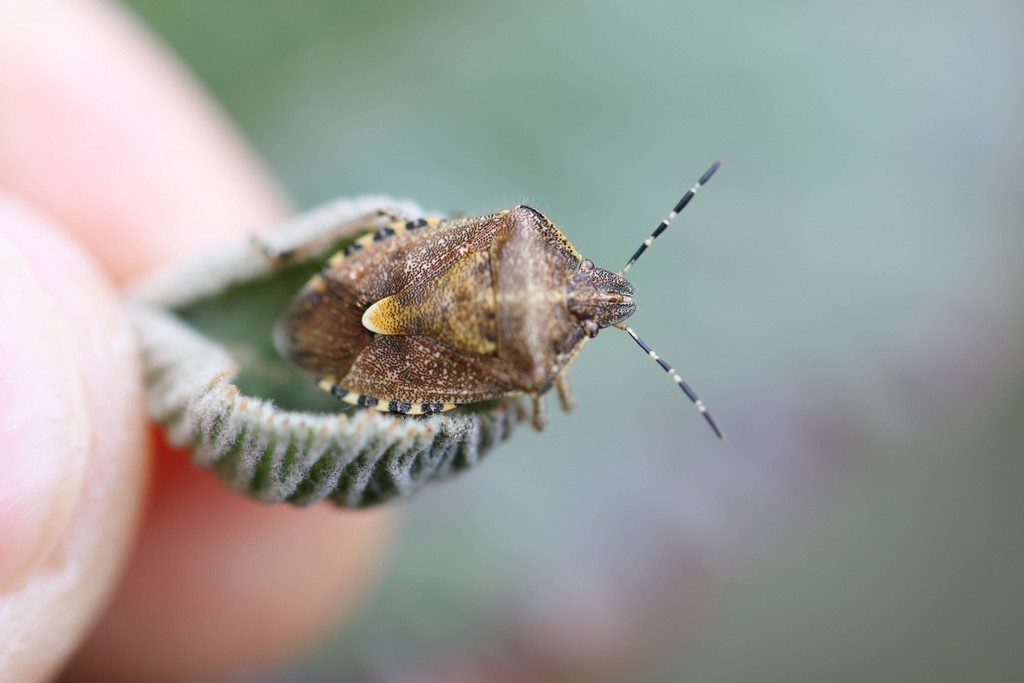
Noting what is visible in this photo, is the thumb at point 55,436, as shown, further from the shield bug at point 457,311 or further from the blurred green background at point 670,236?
the blurred green background at point 670,236

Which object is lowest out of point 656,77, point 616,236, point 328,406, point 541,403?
point 541,403

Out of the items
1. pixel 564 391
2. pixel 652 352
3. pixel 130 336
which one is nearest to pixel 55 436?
pixel 130 336

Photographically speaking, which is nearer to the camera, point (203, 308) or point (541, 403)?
point (541, 403)

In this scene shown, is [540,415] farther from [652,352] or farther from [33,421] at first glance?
[33,421]

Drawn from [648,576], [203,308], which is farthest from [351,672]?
[203,308]

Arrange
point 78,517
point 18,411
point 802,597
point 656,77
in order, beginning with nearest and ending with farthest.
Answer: point 18,411 → point 78,517 → point 656,77 → point 802,597

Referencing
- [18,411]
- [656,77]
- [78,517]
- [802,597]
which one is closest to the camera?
[18,411]

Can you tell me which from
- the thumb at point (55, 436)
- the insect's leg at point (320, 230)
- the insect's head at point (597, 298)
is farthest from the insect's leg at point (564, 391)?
the thumb at point (55, 436)

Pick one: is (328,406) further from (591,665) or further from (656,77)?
(656,77)
